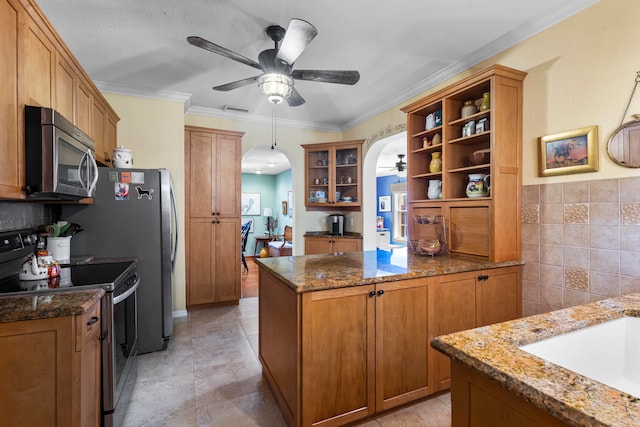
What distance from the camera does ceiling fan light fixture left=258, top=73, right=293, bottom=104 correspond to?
219cm

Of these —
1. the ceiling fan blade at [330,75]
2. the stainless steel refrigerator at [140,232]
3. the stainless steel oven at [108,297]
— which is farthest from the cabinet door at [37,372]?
the ceiling fan blade at [330,75]

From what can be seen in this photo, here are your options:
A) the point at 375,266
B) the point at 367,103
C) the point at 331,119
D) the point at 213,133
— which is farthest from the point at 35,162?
the point at 331,119

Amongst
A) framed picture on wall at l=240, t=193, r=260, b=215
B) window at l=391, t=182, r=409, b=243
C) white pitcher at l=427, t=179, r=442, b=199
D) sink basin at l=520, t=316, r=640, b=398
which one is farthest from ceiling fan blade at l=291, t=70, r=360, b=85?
window at l=391, t=182, r=409, b=243

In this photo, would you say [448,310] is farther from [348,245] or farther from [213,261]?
[213,261]

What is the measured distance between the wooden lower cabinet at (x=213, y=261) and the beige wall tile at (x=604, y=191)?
3490 millimetres

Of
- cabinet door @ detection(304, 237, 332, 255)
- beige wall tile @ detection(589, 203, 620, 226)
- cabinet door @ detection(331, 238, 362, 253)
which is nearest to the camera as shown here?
beige wall tile @ detection(589, 203, 620, 226)

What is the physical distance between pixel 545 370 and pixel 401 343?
1.18m

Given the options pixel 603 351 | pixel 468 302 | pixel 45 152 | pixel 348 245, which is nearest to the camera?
pixel 603 351

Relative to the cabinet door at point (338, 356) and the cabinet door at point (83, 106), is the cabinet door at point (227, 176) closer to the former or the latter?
the cabinet door at point (83, 106)

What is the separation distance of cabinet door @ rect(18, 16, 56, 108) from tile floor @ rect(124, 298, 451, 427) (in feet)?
6.25

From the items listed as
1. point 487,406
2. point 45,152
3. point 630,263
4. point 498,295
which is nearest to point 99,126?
point 45,152

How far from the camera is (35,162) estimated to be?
1.50 m

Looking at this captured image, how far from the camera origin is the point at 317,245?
4.54m

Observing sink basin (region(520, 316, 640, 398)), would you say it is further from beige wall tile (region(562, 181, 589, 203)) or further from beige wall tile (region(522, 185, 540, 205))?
beige wall tile (region(522, 185, 540, 205))
